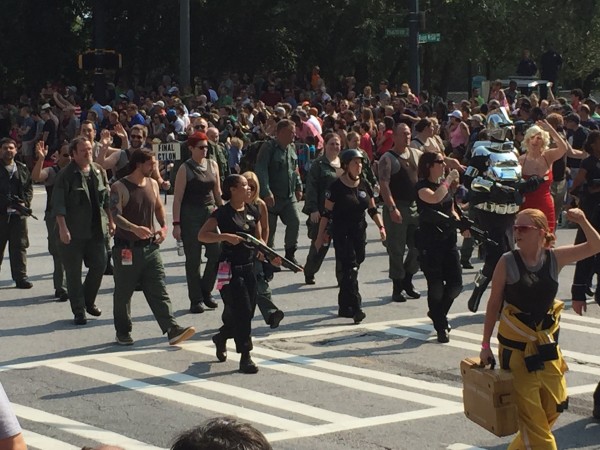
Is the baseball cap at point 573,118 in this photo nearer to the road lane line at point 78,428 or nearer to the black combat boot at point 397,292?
the black combat boot at point 397,292

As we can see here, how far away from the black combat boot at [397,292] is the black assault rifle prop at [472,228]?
68.9 inches

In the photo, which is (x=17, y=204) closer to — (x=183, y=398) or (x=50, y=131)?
(x=183, y=398)

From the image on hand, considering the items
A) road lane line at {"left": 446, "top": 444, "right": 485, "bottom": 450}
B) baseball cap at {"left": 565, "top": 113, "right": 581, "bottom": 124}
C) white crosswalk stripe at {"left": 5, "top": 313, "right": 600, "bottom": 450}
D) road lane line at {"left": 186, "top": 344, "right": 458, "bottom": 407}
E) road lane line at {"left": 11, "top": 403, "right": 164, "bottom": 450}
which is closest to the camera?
road lane line at {"left": 446, "top": 444, "right": 485, "bottom": 450}

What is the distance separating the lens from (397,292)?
14758 mm

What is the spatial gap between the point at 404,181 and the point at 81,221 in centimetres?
321

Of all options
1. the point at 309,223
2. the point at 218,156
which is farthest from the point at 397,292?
the point at 309,223

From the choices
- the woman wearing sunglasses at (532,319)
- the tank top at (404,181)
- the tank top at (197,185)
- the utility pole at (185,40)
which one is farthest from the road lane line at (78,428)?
the utility pole at (185,40)

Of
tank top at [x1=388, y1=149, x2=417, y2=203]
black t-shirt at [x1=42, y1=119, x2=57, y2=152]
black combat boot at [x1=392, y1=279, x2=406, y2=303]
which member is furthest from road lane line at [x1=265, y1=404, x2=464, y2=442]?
black t-shirt at [x1=42, y1=119, x2=57, y2=152]

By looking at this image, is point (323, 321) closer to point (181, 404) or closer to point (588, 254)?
point (181, 404)

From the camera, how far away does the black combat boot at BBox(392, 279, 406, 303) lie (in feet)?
48.2

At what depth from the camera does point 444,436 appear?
9453 millimetres

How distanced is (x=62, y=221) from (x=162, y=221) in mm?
1176

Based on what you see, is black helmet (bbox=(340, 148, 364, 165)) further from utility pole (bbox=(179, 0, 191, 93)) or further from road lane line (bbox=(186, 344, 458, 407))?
utility pole (bbox=(179, 0, 191, 93))

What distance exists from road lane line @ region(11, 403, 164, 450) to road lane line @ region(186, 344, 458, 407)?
6.91ft
